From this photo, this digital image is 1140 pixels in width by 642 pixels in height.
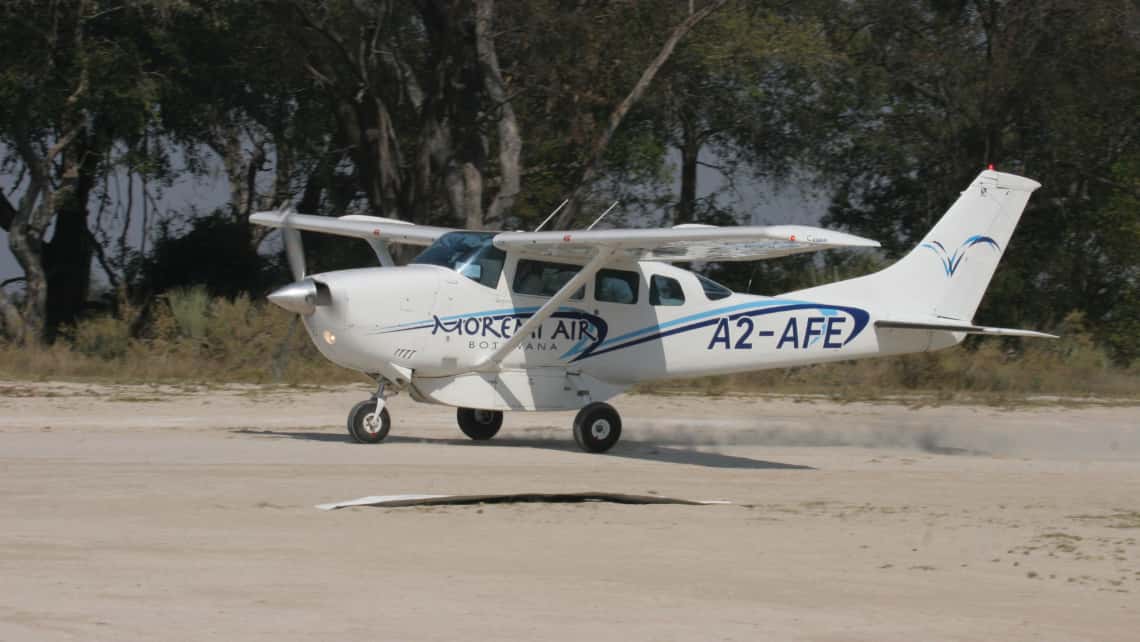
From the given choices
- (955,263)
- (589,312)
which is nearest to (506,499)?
(589,312)

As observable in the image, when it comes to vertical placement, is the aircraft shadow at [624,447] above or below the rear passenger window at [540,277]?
below

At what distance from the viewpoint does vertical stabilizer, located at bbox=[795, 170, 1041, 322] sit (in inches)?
598

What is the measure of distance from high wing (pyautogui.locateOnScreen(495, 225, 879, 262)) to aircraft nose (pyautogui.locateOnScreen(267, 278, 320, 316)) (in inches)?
74.1

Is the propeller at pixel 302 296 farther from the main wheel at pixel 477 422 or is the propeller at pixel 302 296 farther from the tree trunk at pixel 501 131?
the tree trunk at pixel 501 131

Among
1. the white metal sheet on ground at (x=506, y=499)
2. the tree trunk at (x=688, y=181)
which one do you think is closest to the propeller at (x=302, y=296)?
the white metal sheet on ground at (x=506, y=499)

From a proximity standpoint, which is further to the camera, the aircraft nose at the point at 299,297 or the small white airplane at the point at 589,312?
the small white airplane at the point at 589,312

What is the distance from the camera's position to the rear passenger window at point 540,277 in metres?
13.9

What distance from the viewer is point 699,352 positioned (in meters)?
14.6

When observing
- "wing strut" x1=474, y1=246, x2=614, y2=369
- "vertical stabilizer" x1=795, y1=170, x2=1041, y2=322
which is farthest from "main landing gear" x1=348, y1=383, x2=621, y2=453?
"vertical stabilizer" x1=795, y1=170, x2=1041, y2=322

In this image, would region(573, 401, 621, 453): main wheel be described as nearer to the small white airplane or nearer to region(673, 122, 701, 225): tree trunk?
the small white airplane

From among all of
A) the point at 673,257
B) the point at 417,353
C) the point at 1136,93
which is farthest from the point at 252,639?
the point at 1136,93

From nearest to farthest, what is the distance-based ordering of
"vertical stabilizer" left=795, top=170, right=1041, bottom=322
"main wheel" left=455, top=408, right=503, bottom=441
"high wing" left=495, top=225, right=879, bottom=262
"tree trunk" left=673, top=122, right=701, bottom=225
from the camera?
"high wing" left=495, top=225, right=879, bottom=262 → "main wheel" left=455, top=408, right=503, bottom=441 → "vertical stabilizer" left=795, top=170, right=1041, bottom=322 → "tree trunk" left=673, top=122, right=701, bottom=225

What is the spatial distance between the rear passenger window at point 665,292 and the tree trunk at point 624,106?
36.2ft

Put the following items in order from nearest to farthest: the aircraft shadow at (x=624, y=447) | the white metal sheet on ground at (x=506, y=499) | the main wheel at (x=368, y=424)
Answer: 1. the white metal sheet on ground at (x=506, y=499)
2. the aircraft shadow at (x=624, y=447)
3. the main wheel at (x=368, y=424)
